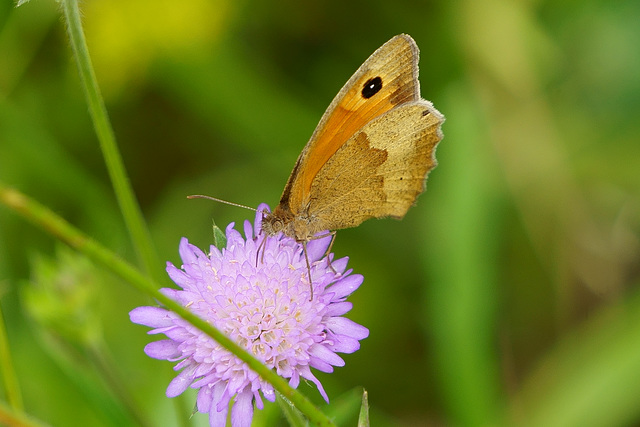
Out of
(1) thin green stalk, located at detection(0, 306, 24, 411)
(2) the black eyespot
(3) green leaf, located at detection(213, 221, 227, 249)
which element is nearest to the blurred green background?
(1) thin green stalk, located at detection(0, 306, 24, 411)

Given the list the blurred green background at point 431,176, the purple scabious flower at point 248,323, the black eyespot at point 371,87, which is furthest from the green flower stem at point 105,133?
the blurred green background at point 431,176

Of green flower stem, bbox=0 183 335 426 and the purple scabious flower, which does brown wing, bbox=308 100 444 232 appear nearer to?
the purple scabious flower

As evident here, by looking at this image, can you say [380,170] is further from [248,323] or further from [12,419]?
[12,419]

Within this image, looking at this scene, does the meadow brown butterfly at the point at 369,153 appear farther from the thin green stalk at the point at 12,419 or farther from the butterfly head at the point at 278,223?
the thin green stalk at the point at 12,419

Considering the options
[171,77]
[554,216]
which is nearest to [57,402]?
[171,77]

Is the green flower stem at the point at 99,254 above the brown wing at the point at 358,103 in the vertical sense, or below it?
below

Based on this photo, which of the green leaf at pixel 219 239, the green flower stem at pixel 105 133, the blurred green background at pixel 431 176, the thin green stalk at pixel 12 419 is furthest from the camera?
the blurred green background at pixel 431 176

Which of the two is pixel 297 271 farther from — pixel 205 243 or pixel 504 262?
pixel 504 262
